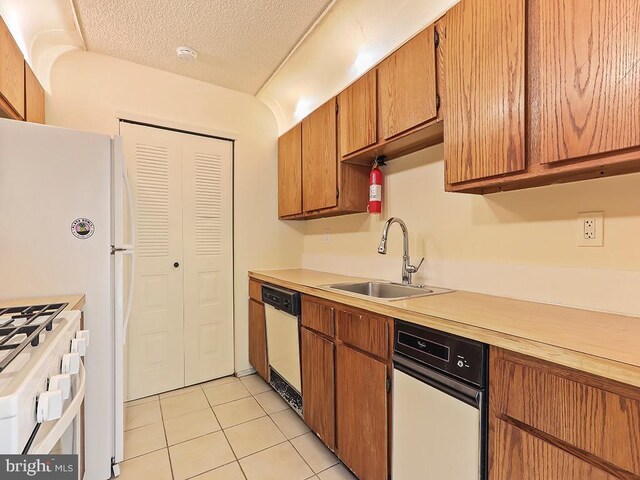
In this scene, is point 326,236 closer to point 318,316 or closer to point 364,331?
point 318,316

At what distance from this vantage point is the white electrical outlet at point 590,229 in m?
1.14

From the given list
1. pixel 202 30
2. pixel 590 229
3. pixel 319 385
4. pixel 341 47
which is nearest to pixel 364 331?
pixel 319 385

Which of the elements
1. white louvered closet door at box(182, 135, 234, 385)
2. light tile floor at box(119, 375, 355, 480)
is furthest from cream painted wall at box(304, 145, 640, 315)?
white louvered closet door at box(182, 135, 234, 385)

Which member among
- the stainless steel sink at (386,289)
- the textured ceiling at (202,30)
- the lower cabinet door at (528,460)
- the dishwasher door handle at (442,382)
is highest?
the textured ceiling at (202,30)

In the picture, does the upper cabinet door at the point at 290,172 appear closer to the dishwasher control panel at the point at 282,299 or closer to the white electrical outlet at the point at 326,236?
the white electrical outlet at the point at 326,236

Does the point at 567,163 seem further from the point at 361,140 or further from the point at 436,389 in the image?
the point at 361,140

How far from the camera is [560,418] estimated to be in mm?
745

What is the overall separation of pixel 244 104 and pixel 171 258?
1.50m

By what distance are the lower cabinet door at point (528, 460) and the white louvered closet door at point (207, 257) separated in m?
2.22

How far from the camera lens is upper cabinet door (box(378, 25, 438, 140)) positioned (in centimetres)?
142

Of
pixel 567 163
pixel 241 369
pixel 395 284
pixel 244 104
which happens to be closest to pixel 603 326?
pixel 567 163

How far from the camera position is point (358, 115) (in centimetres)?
188

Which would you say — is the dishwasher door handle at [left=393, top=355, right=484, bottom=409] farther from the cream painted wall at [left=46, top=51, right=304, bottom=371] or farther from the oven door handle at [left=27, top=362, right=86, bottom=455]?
the cream painted wall at [left=46, top=51, right=304, bottom=371]

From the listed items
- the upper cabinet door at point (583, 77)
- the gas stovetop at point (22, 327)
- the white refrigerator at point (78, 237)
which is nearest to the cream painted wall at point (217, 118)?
the white refrigerator at point (78, 237)
